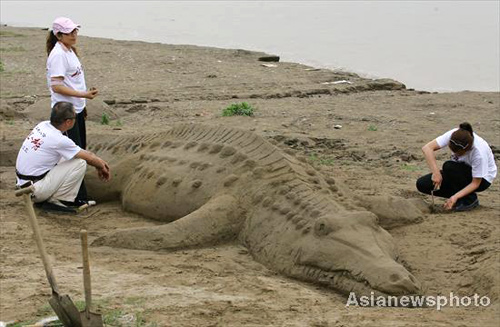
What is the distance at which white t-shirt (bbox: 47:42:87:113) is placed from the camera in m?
8.80

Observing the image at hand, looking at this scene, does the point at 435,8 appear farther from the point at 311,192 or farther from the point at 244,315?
the point at 244,315

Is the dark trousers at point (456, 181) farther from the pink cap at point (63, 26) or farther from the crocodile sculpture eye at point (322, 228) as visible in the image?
the pink cap at point (63, 26)

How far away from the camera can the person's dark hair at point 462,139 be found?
27.7 feet

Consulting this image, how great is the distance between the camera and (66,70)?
29.2 feet

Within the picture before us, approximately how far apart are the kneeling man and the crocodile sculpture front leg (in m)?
1.12

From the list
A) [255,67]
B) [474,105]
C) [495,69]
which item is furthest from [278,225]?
[495,69]

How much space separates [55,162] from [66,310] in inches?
163

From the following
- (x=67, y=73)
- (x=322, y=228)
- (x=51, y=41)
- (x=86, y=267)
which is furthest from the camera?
(x=51, y=41)

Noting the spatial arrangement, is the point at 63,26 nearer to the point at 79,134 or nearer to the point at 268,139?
the point at 79,134

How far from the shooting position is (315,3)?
29.4 m

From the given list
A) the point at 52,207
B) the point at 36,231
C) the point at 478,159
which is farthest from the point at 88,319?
the point at 478,159

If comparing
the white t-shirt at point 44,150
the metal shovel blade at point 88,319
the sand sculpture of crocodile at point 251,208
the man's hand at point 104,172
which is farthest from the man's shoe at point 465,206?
the metal shovel blade at point 88,319

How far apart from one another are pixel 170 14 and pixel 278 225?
858 inches

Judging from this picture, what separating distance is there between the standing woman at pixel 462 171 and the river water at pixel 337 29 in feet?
30.1
